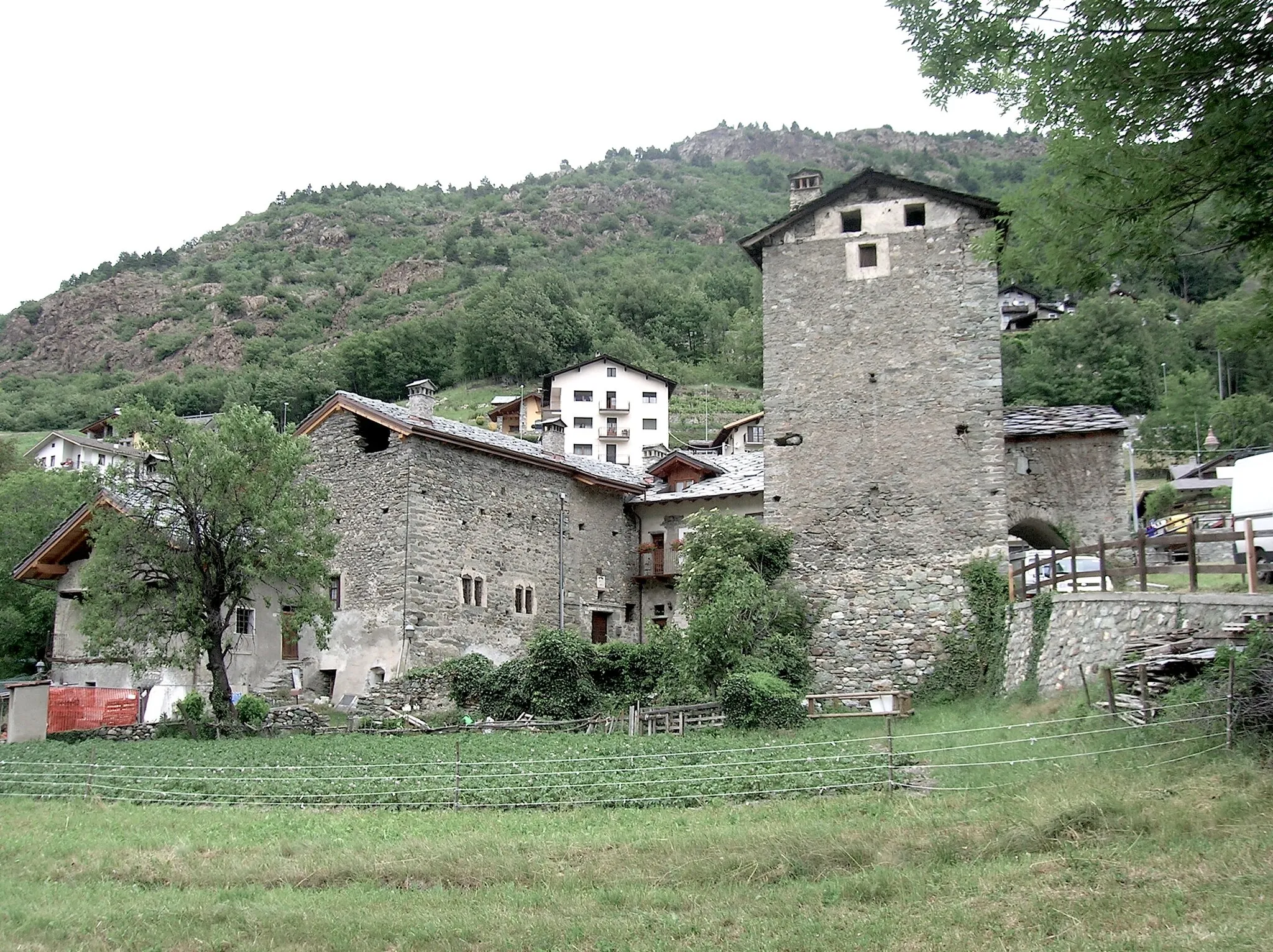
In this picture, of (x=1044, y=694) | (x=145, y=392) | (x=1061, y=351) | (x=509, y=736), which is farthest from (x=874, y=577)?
(x=145, y=392)

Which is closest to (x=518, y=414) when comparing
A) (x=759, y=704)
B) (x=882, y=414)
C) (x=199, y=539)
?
(x=199, y=539)

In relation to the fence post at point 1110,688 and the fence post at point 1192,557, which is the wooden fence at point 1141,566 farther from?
the fence post at point 1110,688

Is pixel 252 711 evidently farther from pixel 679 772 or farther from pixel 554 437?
pixel 554 437

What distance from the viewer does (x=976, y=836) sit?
36.2 ft

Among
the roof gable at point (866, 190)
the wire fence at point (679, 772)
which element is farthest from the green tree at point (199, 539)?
the roof gable at point (866, 190)

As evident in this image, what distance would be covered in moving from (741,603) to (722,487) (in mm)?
11248

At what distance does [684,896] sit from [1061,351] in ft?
221

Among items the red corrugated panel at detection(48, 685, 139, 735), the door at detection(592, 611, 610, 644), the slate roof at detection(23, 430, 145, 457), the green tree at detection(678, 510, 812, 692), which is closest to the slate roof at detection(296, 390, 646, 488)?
the door at detection(592, 611, 610, 644)

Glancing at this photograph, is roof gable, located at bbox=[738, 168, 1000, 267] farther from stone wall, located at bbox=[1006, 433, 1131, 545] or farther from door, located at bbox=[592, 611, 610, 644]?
door, located at bbox=[592, 611, 610, 644]

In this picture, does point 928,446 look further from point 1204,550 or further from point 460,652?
point 460,652

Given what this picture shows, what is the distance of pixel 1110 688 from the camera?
15.5 meters

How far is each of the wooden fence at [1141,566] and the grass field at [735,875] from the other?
4.94 meters

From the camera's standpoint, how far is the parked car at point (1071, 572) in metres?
21.5

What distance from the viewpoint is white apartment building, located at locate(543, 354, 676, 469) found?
73.0m
